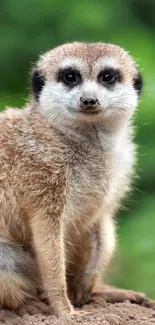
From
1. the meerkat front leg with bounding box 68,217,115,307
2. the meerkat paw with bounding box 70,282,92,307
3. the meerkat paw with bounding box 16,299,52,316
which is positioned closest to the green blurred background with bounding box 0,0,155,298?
the meerkat front leg with bounding box 68,217,115,307

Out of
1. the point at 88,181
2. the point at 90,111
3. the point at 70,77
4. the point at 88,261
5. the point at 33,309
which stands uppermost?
the point at 70,77

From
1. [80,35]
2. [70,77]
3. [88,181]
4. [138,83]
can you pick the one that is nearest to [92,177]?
[88,181]

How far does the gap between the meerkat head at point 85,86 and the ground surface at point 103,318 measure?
0.75m

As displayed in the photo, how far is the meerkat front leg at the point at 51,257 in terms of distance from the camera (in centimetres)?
445

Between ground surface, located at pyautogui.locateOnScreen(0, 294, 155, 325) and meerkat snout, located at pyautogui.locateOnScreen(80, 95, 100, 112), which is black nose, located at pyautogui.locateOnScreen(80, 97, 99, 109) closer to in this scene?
meerkat snout, located at pyautogui.locateOnScreen(80, 95, 100, 112)

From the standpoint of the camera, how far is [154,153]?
653 cm

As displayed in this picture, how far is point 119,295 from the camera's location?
4.80 m

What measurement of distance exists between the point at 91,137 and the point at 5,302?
0.76 metres

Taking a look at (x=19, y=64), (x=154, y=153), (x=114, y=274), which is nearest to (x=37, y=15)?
(x=19, y=64)

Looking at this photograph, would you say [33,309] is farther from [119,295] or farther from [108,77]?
[108,77]

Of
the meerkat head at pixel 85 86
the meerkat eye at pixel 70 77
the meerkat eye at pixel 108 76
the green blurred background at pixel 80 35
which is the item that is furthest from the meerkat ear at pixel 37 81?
the green blurred background at pixel 80 35

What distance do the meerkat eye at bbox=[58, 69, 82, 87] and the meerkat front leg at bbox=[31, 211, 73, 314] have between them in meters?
0.56

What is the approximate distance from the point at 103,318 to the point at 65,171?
0.63 m

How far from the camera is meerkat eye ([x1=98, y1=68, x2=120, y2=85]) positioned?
464 centimetres
